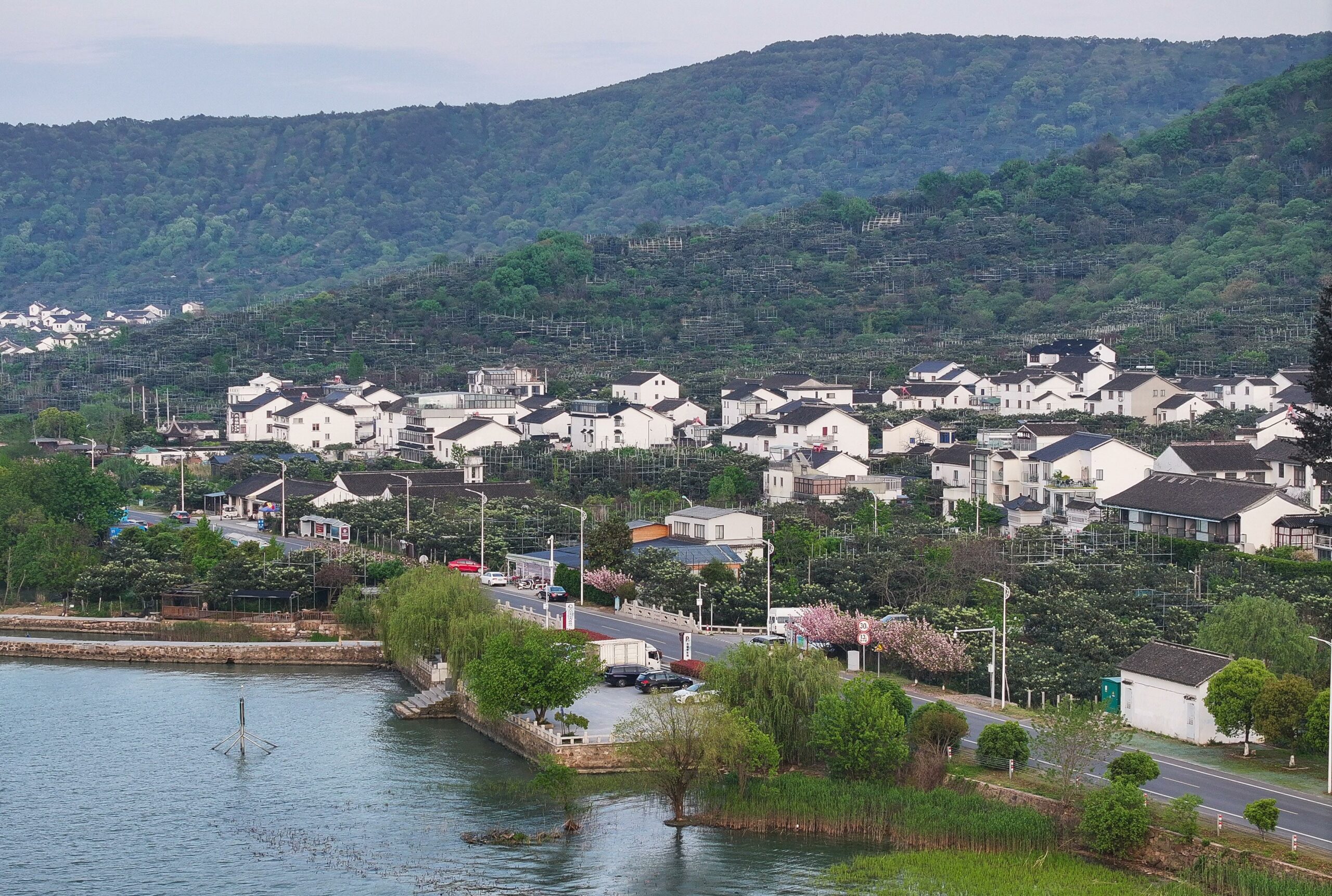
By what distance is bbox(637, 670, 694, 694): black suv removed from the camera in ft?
93.9

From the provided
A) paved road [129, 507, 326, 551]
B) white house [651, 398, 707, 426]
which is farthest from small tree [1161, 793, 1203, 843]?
white house [651, 398, 707, 426]

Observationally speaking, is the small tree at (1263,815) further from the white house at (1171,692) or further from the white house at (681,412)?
the white house at (681,412)

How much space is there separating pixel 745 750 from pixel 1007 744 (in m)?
3.49

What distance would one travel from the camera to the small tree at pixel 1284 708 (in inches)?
919

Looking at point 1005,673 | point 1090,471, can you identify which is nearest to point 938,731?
point 1005,673

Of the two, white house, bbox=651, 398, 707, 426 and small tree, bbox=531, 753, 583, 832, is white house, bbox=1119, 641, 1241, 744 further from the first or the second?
white house, bbox=651, 398, 707, 426

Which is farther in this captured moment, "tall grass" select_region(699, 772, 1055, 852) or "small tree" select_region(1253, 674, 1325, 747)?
"small tree" select_region(1253, 674, 1325, 747)

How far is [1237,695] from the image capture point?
2381 cm

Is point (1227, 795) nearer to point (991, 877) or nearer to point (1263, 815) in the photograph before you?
point (1263, 815)

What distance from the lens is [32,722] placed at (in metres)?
29.8

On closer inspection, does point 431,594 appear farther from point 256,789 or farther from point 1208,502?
point 1208,502

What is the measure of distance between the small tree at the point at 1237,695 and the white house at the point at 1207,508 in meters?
13.3

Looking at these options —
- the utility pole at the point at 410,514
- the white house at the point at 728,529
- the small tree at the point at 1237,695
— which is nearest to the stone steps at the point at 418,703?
the utility pole at the point at 410,514

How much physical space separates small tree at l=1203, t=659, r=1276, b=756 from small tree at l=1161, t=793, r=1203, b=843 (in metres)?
3.28
